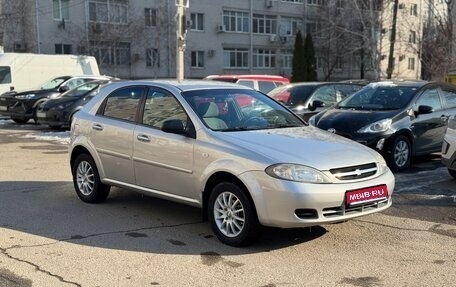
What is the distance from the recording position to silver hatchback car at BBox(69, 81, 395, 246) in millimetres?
5062

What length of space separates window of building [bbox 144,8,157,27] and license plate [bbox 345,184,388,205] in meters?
38.2

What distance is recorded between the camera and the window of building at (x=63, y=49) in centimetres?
3778

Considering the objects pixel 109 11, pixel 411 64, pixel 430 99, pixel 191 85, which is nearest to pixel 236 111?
pixel 191 85

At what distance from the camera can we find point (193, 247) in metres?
5.39

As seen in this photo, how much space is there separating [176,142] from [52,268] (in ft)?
6.00

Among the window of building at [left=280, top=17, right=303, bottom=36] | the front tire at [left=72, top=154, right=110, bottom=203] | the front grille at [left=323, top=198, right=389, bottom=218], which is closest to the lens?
the front grille at [left=323, top=198, right=389, bottom=218]

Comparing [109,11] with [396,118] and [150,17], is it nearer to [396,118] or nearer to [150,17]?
[150,17]

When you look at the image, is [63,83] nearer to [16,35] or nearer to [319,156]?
[319,156]

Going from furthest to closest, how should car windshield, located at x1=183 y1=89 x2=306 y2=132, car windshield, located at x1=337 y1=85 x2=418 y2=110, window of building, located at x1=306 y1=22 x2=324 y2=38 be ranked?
window of building, located at x1=306 y1=22 x2=324 y2=38
car windshield, located at x1=337 y1=85 x2=418 y2=110
car windshield, located at x1=183 y1=89 x2=306 y2=132

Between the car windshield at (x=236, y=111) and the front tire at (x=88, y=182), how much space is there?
185cm

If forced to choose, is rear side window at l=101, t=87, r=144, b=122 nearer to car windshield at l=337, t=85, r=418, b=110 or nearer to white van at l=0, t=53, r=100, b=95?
car windshield at l=337, t=85, r=418, b=110

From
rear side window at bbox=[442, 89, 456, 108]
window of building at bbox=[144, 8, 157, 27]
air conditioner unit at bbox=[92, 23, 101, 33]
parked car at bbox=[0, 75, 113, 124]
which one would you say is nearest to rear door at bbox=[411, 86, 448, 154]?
rear side window at bbox=[442, 89, 456, 108]

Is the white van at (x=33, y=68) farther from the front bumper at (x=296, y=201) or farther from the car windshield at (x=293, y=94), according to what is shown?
the front bumper at (x=296, y=201)

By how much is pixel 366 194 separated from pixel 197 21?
135ft
